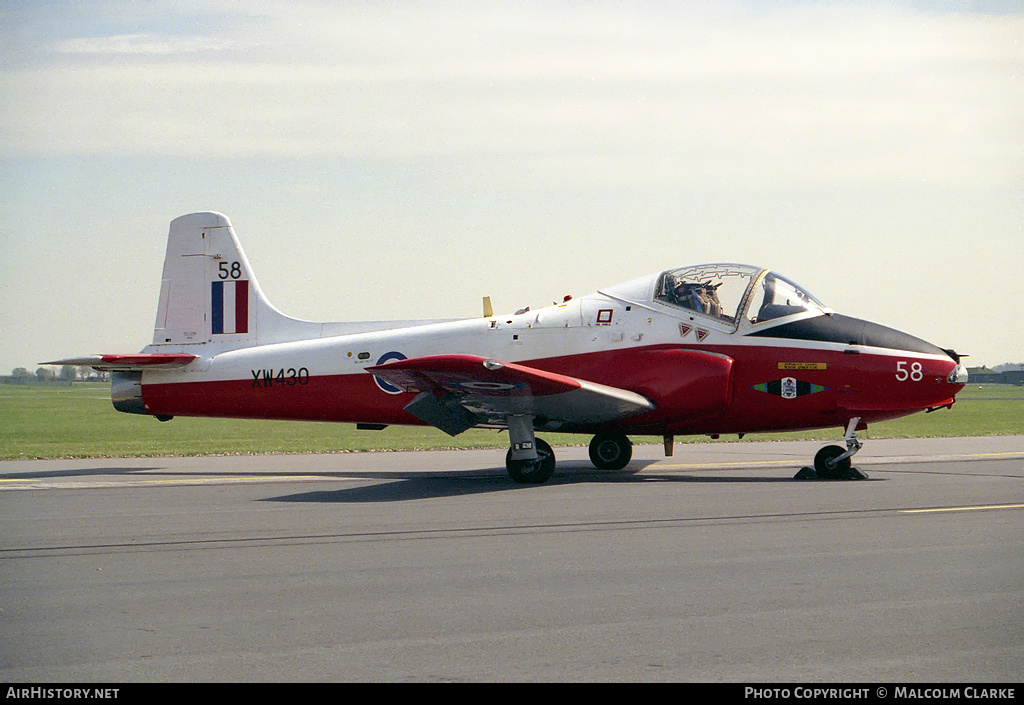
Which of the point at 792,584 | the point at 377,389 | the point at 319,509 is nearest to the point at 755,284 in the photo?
the point at 377,389

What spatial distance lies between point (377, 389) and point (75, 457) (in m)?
7.27

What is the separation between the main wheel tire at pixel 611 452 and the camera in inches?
666

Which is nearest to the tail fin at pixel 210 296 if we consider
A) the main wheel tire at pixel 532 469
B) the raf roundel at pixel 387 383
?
the raf roundel at pixel 387 383

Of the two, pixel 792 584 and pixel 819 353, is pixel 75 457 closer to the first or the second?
pixel 819 353

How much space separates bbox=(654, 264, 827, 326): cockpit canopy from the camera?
49.8 feet

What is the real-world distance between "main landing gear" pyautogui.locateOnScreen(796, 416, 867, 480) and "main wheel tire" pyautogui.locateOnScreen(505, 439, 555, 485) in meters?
3.62

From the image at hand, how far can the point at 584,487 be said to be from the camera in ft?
45.0

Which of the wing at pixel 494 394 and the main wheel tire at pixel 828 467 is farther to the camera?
the main wheel tire at pixel 828 467

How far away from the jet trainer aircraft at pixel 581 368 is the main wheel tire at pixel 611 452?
2cm

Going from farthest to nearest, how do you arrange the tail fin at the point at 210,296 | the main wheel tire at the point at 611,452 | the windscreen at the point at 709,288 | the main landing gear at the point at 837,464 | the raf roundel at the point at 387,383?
the tail fin at the point at 210,296 < the main wheel tire at the point at 611,452 < the raf roundel at the point at 387,383 < the windscreen at the point at 709,288 < the main landing gear at the point at 837,464

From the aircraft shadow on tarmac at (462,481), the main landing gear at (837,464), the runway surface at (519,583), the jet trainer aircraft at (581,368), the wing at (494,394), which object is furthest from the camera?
the jet trainer aircraft at (581,368)

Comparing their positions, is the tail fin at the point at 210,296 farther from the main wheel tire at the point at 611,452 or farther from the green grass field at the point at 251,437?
the main wheel tire at the point at 611,452

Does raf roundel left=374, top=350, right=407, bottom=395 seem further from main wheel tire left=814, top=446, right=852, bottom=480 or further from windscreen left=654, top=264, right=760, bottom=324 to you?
main wheel tire left=814, top=446, right=852, bottom=480

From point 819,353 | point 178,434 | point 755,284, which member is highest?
point 755,284
